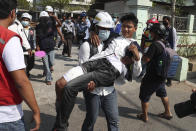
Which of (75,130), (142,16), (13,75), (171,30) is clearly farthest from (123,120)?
(142,16)

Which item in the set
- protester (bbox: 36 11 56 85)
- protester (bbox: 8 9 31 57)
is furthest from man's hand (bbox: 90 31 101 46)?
protester (bbox: 36 11 56 85)

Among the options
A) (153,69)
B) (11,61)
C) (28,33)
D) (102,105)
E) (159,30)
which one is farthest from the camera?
(28,33)

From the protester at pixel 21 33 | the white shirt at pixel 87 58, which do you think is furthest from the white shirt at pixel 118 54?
the protester at pixel 21 33

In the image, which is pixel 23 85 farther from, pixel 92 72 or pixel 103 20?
pixel 103 20

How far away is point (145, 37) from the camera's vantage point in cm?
507

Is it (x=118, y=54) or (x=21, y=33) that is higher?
(x=21, y=33)

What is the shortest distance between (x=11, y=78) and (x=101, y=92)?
1159 millimetres

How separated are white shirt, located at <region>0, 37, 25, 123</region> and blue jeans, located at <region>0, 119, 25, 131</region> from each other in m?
0.03

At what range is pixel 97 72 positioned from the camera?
7.21 ft

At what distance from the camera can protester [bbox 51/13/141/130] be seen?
2129 millimetres

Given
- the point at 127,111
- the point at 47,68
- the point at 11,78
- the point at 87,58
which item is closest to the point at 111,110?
the point at 87,58

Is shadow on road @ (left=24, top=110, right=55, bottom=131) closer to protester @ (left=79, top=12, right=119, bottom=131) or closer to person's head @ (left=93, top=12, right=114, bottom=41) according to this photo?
protester @ (left=79, top=12, right=119, bottom=131)

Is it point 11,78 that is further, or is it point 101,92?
point 101,92

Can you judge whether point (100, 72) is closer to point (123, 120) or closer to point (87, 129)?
point (87, 129)
